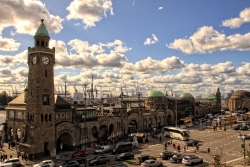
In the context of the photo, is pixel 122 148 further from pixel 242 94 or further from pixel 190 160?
pixel 242 94

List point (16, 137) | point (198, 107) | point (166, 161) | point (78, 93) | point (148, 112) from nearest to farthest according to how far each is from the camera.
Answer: point (166, 161) < point (16, 137) < point (148, 112) < point (198, 107) < point (78, 93)

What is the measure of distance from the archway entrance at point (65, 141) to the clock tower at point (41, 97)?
456cm

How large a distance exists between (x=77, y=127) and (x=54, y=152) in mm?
8835

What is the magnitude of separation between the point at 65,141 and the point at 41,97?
13203 millimetres

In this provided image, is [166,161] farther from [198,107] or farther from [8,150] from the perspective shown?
[198,107]

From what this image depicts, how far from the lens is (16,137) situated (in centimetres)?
6244

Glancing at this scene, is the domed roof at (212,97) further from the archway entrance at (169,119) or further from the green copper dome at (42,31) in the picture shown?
the green copper dome at (42,31)

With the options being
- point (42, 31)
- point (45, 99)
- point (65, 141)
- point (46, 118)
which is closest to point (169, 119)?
point (65, 141)

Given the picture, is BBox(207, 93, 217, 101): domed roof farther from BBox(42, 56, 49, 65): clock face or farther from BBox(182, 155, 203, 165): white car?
BBox(42, 56, 49, 65): clock face

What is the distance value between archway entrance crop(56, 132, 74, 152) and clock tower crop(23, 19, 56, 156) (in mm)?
4556

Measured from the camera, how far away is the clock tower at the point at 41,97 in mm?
51750

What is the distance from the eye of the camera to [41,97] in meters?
52.7

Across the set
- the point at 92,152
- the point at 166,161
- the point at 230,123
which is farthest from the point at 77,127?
the point at 230,123

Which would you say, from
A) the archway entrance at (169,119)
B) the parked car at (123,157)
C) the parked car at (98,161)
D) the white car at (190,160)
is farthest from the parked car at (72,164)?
the archway entrance at (169,119)
